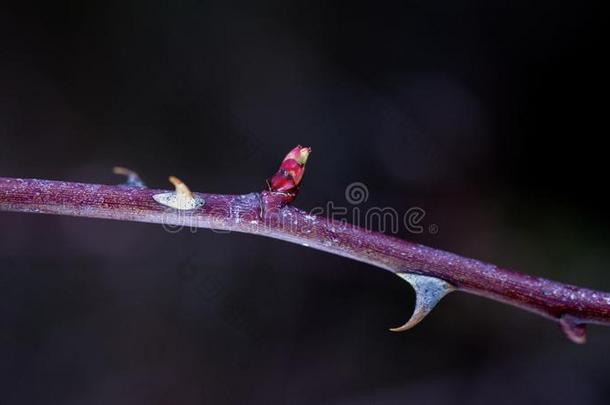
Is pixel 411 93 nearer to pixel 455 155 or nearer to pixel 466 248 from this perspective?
pixel 455 155

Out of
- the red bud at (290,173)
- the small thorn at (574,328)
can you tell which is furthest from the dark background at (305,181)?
the red bud at (290,173)

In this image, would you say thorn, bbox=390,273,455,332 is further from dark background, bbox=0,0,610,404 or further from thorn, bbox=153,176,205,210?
dark background, bbox=0,0,610,404

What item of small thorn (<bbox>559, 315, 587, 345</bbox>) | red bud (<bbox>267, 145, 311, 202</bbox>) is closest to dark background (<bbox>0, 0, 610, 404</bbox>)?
small thorn (<bbox>559, 315, 587, 345</bbox>)

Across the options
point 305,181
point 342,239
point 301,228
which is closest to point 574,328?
point 342,239

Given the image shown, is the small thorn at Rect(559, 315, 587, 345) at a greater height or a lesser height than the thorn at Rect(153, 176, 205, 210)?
lesser

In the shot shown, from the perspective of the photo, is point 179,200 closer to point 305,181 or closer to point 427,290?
point 427,290

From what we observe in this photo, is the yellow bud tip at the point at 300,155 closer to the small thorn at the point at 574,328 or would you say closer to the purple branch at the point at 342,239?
the purple branch at the point at 342,239
